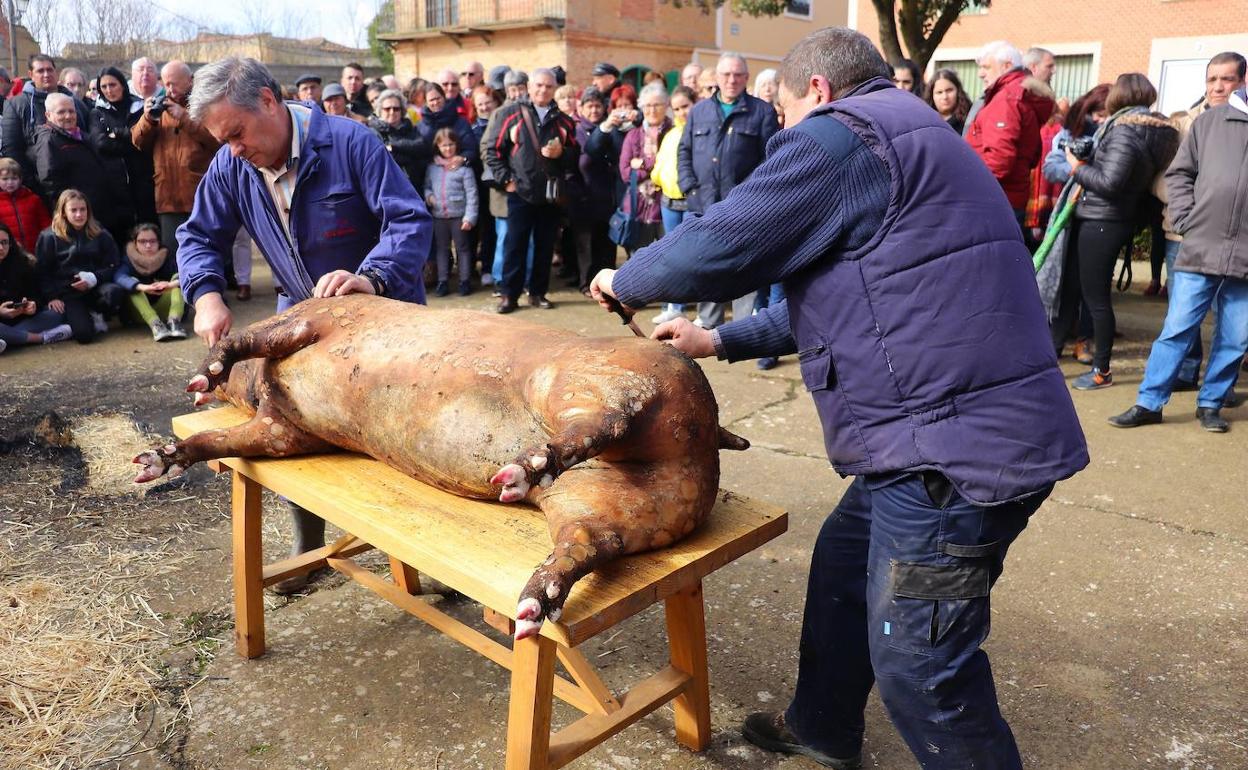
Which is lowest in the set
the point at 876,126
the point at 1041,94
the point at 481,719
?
the point at 481,719

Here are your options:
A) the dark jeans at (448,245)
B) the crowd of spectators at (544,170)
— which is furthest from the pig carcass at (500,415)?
the dark jeans at (448,245)

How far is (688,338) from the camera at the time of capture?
2562 mm

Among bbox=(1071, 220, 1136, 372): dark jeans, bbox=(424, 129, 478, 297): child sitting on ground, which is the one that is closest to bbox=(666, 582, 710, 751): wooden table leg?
bbox=(1071, 220, 1136, 372): dark jeans

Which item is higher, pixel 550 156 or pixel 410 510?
pixel 550 156

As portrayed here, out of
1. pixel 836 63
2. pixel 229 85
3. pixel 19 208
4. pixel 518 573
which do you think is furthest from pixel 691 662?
pixel 19 208

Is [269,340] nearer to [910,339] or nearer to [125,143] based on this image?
[910,339]

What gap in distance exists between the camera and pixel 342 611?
11.4ft

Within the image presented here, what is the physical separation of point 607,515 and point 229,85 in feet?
6.93

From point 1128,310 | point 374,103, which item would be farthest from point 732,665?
point 374,103

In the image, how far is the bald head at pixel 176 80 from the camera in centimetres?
781

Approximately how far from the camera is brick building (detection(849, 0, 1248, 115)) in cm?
1914

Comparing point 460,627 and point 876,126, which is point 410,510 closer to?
point 460,627

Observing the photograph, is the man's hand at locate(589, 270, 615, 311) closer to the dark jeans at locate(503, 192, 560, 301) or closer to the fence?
the dark jeans at locate(503, 192, 560, 301)

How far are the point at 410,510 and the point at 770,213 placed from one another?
50.1 inches
